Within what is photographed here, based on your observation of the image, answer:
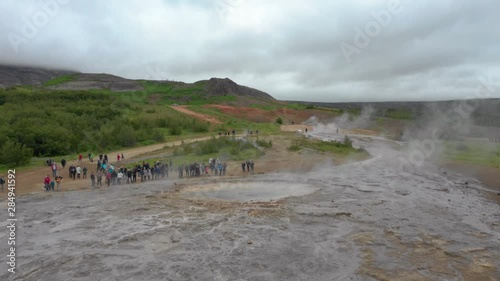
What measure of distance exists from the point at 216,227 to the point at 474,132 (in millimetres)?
64963

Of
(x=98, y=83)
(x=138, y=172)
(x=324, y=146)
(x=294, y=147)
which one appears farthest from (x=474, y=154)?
(x=98, y=83)

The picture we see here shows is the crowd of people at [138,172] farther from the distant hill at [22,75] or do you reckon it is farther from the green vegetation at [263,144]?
the distant hill at [22,75]

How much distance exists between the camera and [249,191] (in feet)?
74.3

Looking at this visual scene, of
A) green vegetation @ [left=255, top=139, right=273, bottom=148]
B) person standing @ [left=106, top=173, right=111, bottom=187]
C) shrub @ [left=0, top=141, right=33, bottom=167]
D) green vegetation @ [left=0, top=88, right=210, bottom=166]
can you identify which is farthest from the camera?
green vegetation @ [left=255, top=139, right=273, bottom=148]

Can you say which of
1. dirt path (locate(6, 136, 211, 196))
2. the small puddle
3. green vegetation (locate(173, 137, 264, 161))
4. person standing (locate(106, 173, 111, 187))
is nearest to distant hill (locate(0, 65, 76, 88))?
dirt path (locate(6, 136, 211, 196))

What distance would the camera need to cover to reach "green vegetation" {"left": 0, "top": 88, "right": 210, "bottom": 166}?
36.9 metres

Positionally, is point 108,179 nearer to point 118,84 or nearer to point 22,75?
point 118,84

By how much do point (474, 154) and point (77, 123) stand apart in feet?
144

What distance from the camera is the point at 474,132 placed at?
66500mm

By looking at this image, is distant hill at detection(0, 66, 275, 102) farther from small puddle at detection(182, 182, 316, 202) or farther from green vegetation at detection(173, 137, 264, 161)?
small puddle at detection(182, 182, 316, 202)

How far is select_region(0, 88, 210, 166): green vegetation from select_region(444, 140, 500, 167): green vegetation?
101ft

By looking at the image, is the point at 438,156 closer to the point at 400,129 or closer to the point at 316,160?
the point at 316,160

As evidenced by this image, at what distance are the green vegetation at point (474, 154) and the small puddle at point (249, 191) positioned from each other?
2087 centimetres

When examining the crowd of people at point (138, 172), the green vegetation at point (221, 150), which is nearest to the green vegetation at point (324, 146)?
the green vegetation at point (221, 150)
